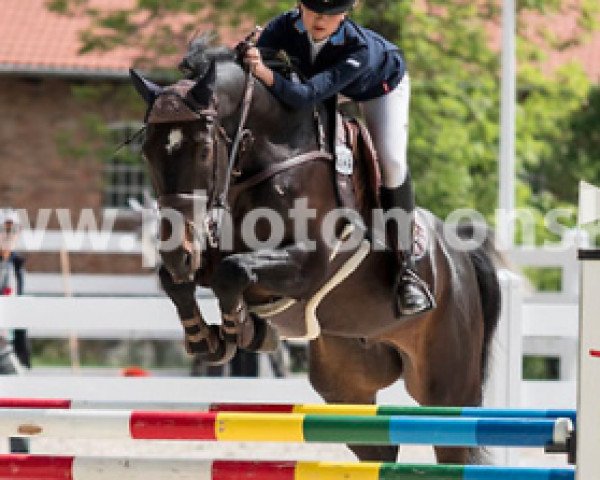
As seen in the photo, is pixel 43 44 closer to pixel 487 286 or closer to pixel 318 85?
pixel 487 286

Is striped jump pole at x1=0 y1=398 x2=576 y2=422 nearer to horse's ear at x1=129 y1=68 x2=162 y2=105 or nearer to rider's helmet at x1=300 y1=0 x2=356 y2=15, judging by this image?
horse's ear at x1=129 y1=68 x2=162 y2=105

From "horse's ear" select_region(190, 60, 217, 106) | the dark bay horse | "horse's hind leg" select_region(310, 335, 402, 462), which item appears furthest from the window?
"horse's ear" select_region(190, 60, 217, 106)

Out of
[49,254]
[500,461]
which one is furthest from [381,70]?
[49,254]

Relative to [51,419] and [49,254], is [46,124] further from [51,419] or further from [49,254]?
[51,419]

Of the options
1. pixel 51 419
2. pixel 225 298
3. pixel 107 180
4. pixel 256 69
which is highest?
pixel 256 69

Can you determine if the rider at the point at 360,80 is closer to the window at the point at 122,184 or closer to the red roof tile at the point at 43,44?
the red roof tile at the point at 43,44

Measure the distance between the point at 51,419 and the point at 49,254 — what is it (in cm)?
1703

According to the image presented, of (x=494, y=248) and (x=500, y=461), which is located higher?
(x=494, y=248)

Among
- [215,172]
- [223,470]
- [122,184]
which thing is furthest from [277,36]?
[122,184]

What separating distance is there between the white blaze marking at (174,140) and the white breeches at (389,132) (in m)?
1.12

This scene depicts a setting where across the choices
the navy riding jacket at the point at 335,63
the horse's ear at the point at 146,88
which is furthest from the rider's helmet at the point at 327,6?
the horse's ear at the point at 146,88

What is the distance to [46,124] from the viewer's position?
21.9 meters

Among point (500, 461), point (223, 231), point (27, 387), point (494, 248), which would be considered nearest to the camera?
point (223, 231)

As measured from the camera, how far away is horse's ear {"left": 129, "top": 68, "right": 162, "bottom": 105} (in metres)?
4.95
